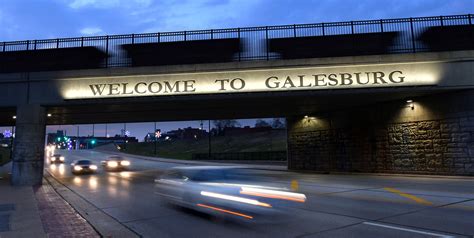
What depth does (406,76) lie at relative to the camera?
61.9 ft

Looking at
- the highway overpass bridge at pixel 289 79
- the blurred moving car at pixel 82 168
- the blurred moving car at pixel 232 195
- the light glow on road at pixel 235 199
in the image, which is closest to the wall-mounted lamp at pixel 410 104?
the highway overpass bridge at pixel 289 79

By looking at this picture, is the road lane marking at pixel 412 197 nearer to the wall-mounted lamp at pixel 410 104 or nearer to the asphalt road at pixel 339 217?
the asphalt road at pixel 339 217

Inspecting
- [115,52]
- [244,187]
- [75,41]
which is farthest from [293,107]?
[244,187]

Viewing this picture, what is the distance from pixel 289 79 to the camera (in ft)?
63.6

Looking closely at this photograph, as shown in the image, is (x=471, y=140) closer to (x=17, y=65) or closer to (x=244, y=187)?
(x=244, y=187)

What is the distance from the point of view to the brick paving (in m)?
7.62

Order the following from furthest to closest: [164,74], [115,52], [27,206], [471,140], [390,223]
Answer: [115,52]
[164,74]
[471,140]
[27,206]
[390,223]

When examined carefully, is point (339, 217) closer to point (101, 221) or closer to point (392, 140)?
point (101, 221)

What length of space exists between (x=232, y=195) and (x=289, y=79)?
11.9 metres

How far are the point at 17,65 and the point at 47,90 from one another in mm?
3520

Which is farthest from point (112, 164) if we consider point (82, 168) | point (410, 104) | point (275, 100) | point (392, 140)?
point (410, 104)

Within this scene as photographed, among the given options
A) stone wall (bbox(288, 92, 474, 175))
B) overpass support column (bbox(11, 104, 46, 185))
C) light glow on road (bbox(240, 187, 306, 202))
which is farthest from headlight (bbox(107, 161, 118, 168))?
light glow on road (bbox(240, 187, 306, 202))

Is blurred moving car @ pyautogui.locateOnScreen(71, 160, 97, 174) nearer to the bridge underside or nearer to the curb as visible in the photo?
the bridge underside

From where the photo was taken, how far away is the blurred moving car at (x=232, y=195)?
823 centimetres
